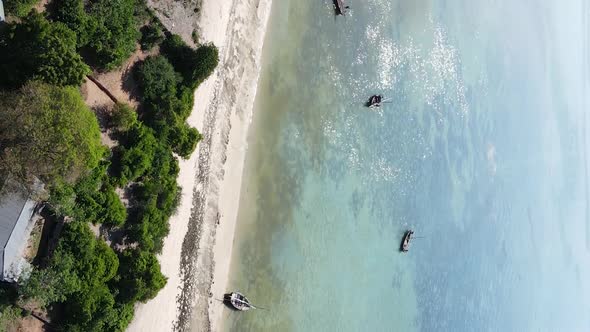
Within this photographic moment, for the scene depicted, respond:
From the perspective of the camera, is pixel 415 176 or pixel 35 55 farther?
pixel 415 176

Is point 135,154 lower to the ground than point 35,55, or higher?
lower

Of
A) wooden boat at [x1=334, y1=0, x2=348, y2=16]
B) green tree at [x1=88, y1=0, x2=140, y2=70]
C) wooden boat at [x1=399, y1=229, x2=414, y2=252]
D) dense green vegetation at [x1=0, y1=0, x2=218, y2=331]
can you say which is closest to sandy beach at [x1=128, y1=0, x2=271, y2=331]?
dense green vegetation at [x1=0, y1=0, x2=218, y2=331]

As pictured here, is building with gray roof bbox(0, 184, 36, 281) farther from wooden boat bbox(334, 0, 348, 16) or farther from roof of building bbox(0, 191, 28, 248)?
wooden boat bbox(334, 0, 348, 16)

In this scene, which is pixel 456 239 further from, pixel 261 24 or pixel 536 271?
pixel 261 24

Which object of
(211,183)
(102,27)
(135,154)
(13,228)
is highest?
(102,27)

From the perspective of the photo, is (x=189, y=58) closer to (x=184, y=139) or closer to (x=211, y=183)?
(x=184, y=139)

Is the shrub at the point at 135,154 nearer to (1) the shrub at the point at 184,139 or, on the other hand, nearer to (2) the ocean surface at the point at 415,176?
(1) the shrub at the point at 184,139

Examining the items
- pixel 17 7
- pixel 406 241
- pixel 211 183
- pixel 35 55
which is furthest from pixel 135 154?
pixel 406 241

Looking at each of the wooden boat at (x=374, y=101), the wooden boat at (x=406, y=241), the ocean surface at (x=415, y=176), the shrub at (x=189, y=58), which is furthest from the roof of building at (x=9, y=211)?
the wooden boat at (x=406, y=241)
